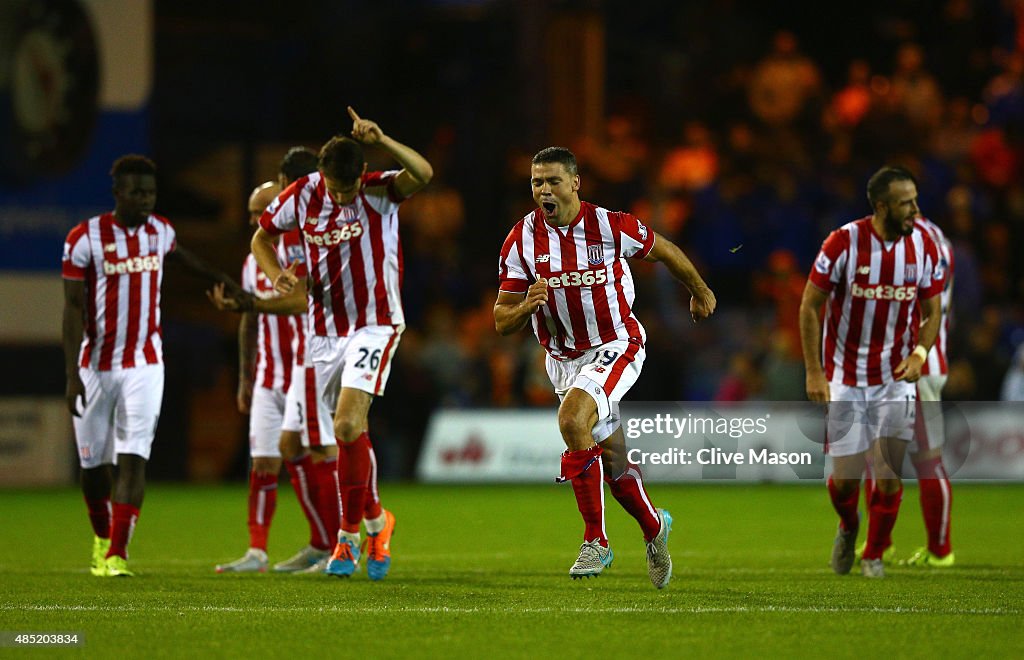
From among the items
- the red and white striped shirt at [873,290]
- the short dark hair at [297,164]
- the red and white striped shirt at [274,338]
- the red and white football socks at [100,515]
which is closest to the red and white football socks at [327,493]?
the red and white striped shirt at [274,338]

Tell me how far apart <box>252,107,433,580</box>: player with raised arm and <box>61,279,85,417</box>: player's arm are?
3.41ft

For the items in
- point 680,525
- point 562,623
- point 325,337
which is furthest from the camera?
point 680,525

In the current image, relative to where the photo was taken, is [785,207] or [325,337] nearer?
[325,337]

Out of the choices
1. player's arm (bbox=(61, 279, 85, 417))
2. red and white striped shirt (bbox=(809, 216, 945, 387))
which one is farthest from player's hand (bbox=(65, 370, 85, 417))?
red and white striped shirt (bbox=(809, 216, 945, 387))

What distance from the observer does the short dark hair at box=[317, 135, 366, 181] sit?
27.0 ft

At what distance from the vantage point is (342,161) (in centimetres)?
824

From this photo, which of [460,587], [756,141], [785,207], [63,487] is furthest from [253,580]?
[756,141]

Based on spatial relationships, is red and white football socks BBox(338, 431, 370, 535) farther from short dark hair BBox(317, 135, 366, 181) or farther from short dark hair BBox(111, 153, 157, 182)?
short dark hair BBox(111, 153, 157, 182)

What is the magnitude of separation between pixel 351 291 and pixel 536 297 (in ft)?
5.03

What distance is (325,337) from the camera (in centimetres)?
854

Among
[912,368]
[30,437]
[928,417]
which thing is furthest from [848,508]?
[30,437]

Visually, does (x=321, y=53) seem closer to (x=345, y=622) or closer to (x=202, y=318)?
(x=202, y=318)

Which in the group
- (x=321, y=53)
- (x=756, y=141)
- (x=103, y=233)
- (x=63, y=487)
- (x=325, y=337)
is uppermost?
(x=321, y=53)

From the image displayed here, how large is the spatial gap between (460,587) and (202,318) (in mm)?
→ 12418
